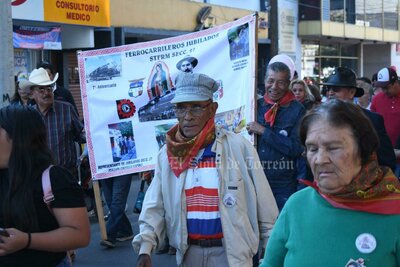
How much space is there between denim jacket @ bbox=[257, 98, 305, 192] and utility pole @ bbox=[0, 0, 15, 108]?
4.03 m

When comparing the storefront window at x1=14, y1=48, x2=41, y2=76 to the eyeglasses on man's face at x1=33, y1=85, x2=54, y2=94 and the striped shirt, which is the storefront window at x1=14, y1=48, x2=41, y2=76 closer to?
the eyeglasses on man's face at x1=33, y1=85, x2=54, y2=94

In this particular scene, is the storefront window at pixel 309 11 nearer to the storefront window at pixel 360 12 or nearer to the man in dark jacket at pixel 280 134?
the storefront window at pixel 360 12

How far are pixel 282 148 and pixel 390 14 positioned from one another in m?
34.3

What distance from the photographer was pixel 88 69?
7340mm

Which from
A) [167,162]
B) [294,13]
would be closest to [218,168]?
[167,162]

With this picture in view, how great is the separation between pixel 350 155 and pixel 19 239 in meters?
1.56

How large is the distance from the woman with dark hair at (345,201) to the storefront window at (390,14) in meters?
35.7

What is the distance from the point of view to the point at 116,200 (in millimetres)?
7980

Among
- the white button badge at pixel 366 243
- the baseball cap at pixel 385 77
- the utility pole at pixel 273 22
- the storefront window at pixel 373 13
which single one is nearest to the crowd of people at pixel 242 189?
the white button badge at pixel 366 243

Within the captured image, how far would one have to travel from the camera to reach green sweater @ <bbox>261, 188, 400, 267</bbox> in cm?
234

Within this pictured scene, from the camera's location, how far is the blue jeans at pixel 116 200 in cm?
796

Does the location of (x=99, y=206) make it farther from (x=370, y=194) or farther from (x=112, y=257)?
(x=370, y=194)

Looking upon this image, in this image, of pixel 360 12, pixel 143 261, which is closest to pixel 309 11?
pixel 360 12

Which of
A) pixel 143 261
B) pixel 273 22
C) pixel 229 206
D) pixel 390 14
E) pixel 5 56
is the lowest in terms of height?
pixel 143 261
